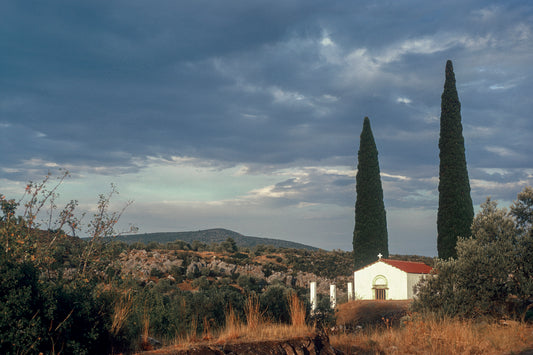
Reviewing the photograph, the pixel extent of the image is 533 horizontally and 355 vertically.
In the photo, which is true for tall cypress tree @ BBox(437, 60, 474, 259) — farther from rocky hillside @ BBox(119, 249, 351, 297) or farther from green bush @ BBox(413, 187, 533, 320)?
green bush @ BBox(413, 187, 533, 320)

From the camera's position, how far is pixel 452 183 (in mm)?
32000

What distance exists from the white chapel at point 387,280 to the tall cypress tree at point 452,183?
2720 mm

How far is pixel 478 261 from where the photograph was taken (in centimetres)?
1552

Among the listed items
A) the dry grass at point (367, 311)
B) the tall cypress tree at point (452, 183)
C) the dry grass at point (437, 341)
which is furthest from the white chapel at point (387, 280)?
the dry grass at point (437, 341)

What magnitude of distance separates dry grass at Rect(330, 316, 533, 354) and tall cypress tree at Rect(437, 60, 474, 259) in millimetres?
19599

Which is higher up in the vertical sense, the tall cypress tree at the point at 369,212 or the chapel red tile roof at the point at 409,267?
the tall cypress tree at the point at 369,212

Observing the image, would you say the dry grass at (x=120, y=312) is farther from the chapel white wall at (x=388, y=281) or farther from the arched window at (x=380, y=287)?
the arched window at (x=380, y=287)

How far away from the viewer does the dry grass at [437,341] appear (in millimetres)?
11023

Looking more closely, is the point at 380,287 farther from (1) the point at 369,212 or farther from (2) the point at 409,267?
(1) the point at 369,212

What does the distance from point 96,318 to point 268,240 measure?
10555 cm

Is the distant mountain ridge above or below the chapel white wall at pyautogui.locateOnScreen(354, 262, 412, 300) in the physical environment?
above

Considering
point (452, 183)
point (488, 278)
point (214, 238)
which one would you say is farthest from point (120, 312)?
point (214, 238)

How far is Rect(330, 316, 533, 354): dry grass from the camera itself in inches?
434

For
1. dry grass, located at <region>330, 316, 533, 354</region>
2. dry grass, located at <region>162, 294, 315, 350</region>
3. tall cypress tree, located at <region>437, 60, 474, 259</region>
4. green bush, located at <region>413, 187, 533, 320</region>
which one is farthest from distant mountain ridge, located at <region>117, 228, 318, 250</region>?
dry grass, located at <region>162, 294, 315, 350</region>
